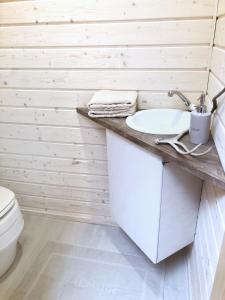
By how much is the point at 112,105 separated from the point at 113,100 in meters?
0.03

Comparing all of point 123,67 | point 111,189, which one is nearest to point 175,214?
point 111,189

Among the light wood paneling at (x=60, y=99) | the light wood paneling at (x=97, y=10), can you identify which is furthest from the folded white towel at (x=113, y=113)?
the light wood paneling at (x=97, y=10)

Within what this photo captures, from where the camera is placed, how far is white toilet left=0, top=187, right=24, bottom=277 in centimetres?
135

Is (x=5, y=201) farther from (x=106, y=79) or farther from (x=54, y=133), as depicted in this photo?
(x=106, y=79)

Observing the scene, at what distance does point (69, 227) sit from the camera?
1.88m

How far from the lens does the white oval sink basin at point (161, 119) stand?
132cm

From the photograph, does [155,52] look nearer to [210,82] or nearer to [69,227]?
[210,82]

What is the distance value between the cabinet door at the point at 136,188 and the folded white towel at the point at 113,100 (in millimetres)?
153

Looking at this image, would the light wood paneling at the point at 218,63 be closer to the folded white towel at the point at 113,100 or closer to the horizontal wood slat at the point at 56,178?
the folded white towel at the point at 113,100

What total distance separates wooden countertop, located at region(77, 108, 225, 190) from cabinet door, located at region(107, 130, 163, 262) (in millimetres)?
59

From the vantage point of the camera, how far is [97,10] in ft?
4.24

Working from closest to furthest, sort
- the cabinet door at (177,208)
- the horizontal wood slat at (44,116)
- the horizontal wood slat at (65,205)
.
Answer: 1. the cabinet door at (177,208)
2. the horizontal wood slat at (44,116)
3. the horizontal wood slat at (65,205)

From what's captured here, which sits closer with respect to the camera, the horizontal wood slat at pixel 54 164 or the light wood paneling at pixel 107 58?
the light wood paneling at pixel 107 58

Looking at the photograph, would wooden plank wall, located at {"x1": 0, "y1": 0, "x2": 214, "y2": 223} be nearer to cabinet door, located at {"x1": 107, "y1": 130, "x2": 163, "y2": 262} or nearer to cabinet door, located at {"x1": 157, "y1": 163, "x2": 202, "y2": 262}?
cabinet door, located at {"x1": 107, "y1": 130, "x2": 163, "y2": 262}
